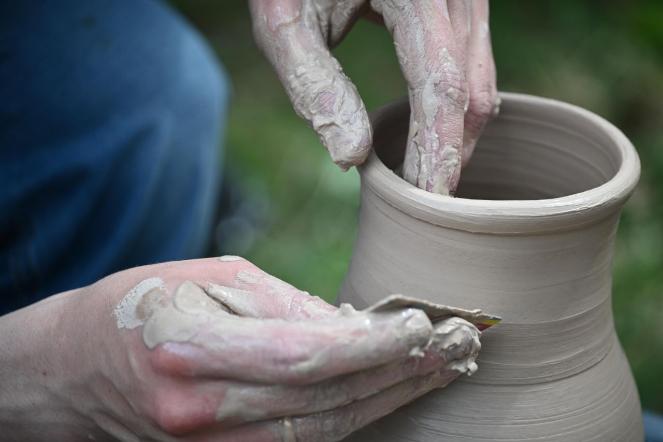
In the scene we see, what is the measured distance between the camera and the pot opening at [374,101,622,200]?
137 centimetres

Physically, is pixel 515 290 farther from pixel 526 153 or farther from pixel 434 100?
pixel 526 153

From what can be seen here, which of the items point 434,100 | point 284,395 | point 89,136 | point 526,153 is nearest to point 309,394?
point 284,395

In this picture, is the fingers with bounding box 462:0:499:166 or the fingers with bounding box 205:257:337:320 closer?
the fingers with bounding box 205:257:337:320

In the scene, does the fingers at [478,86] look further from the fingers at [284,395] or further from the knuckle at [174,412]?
the knuckle at [174,412]

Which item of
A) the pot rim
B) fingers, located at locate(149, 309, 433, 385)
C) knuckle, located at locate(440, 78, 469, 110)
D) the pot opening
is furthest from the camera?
the pot opening

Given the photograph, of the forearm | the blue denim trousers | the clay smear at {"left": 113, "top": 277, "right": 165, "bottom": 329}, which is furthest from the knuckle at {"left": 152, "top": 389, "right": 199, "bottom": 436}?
the blue denim trousers

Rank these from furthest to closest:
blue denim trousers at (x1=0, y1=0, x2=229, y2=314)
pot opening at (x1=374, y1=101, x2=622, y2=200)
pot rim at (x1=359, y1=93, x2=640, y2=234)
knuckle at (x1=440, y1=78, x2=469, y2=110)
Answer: blue denim trousers at (x1=0, y1=0, x2=229, y2=314)
pot opening at (x1=374, y1=101, x2=622, y2=200)
knuckle at (x1=440, y1=78, x2=469, y2=110)
pot rim at (x1=359, y1=93, x2=640, y2=234)

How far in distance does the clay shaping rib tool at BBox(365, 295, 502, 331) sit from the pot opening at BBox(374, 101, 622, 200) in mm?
377

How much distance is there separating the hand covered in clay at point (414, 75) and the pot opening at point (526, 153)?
15 cm

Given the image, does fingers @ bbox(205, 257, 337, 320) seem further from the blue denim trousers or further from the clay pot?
the blue denim trousers

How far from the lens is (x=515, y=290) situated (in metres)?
1.12

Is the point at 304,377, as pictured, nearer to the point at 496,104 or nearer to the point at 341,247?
the point at 496,104

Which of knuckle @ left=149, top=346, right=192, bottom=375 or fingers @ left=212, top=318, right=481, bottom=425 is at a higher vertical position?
knuckle @ left=149, top=346, right=192, bottom=375

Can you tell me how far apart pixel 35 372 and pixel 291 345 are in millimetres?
517
